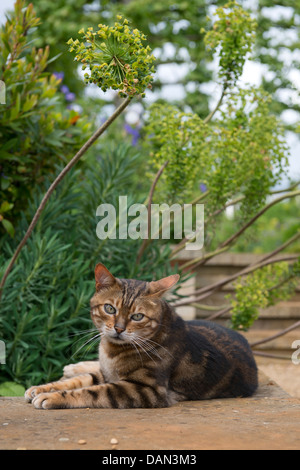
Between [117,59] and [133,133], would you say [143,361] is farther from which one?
[133,133]

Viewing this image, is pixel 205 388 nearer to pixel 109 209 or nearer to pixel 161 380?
pixel 161 380

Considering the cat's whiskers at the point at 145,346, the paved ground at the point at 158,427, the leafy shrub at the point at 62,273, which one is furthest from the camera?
the leafy shrub at the point at 62,273

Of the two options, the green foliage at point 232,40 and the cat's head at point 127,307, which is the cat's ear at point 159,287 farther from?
the green foliage at point 232,40

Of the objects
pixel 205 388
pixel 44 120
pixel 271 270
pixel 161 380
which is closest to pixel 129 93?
pixel 161 380

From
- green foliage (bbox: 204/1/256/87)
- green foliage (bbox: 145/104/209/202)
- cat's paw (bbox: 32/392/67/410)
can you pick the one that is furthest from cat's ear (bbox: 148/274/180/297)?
green foliage (bbox: 204/1/256/87)

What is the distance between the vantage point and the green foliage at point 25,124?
3.96m

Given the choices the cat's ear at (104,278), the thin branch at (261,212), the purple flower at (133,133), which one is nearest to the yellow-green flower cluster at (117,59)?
the cat's ear at (104,278)

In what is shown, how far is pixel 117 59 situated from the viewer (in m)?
2.69

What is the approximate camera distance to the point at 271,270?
5.08 m

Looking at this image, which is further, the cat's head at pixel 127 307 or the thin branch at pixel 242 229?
the thin branch at pixel 242 229

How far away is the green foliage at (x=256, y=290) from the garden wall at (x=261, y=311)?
108 centimetres

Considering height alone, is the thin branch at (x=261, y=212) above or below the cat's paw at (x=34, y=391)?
above

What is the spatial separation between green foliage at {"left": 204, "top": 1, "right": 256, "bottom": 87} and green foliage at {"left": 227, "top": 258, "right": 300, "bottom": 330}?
1.56m

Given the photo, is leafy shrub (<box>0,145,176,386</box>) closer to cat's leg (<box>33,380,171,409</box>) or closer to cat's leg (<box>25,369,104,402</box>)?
cat's leg (<box>25,369,104,402</box>)
